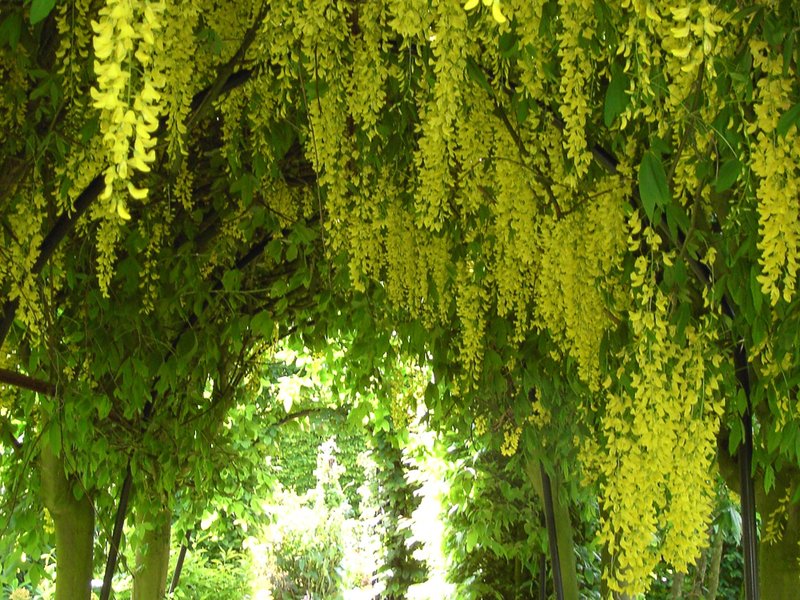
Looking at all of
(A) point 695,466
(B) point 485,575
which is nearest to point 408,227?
(A) point 695,466

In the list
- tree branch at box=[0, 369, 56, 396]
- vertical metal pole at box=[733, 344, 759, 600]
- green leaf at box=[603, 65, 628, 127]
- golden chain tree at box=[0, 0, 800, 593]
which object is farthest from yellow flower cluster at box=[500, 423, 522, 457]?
green leaf at box=[603, 65, 628, 127]

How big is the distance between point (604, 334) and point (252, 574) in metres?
6.50

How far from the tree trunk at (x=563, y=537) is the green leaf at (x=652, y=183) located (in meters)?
2.32

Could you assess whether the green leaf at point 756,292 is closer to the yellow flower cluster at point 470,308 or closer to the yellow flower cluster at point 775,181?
the yellow flower cluster at point 775,181

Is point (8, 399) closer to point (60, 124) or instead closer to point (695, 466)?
point (60, 124)

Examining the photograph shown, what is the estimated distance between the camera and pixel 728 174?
1.34m

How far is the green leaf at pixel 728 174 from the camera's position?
1.33 metres

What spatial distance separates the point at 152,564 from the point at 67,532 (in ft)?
2.75

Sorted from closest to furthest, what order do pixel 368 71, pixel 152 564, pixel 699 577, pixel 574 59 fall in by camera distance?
pixel 574 59 → pixel 368 71 → pixel 152 564 → pixel 699 577

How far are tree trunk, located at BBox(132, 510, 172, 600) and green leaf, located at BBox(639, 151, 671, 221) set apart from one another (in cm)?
297

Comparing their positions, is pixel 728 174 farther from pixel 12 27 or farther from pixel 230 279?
pixel 230 279

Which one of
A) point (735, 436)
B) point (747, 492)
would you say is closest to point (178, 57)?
point (735, 436)

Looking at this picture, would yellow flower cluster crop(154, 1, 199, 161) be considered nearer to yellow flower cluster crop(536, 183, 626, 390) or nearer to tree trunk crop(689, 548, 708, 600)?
yellow flower cluster crop(536, 183, 626, 390)

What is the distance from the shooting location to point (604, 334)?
2066 mm
